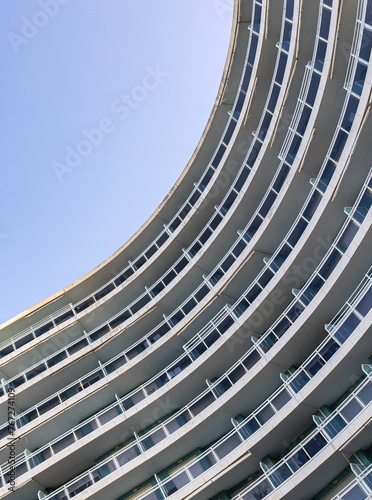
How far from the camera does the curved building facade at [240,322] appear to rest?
64.8 ft

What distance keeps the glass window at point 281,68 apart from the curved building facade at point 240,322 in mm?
127

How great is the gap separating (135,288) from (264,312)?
1133cm

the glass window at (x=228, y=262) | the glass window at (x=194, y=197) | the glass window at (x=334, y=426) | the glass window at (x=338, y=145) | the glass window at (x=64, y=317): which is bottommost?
the glass window at (x=334, y=426)

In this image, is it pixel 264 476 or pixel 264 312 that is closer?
pixel 264 476

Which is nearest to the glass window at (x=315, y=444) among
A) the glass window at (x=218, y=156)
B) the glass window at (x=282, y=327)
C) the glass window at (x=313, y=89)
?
the glass window at (x=282, y=327)

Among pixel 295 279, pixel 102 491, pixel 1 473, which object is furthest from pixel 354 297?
pixel 1 473

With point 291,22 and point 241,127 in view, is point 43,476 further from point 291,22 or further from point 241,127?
point 291,22

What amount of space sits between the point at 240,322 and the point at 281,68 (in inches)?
568

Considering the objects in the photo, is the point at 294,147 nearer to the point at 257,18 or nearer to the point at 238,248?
the point at 238,248

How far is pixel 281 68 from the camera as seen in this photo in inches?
1058

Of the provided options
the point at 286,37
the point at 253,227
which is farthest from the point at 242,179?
the point at 286,37

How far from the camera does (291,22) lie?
79.5 ft

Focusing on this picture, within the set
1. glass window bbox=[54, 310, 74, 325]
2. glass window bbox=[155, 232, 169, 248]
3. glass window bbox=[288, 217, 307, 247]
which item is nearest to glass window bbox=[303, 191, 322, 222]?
glass window bbox=[288, 217, 307, 247]

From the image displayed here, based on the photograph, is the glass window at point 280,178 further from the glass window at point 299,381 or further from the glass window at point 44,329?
the glass window at point 44,329
